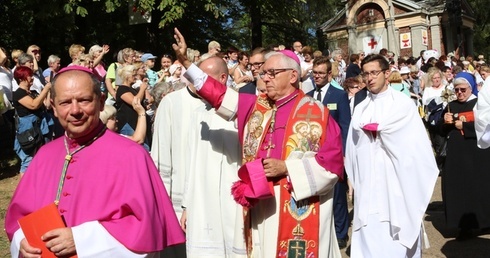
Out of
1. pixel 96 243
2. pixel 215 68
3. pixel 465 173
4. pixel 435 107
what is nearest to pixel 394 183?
pixel 215 68

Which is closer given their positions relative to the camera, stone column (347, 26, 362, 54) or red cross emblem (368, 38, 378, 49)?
red cross emblem (368, 38, 378, 49)

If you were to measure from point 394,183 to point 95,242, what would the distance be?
3.35 meters

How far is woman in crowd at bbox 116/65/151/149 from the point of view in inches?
306

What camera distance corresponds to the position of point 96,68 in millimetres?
11367

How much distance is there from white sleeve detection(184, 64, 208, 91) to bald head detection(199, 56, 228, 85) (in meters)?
0.30

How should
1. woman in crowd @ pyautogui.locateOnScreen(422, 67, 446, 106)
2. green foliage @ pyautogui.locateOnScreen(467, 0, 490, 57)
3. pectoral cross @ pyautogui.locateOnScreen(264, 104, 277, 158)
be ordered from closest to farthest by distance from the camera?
pectoral cross @ pyautogui.locateOnScreen(264, 104, 277, 158)
woman in crowd @ pyautogui.locateOnScreen(422, 67, 446, 106)
green foliage @ pyautogui.locateOnScreen(467, 0, 490, 57)

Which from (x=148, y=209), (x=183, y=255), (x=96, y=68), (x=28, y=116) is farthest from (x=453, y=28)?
(x=148, y=209)

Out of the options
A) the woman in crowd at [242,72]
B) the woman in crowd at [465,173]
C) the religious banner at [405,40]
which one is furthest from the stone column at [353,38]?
the woman in crowd at [465,173]

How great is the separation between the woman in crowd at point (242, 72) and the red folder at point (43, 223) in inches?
292

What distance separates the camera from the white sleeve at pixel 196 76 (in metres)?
4.82

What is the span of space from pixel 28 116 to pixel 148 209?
6551mm

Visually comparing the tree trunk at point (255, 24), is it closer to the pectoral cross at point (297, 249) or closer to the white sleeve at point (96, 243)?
the pectoral cross at point (297, 249)

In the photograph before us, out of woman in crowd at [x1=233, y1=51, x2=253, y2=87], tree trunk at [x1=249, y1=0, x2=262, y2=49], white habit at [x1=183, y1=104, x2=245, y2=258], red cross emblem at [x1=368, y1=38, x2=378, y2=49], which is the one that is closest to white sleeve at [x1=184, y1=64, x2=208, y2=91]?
white habit at [x1=183, y1=104, x2=245, y2=258]

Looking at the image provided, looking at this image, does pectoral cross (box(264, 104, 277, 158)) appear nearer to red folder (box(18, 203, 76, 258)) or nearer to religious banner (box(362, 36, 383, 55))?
red folder (box(18, 203, 76, 258))
